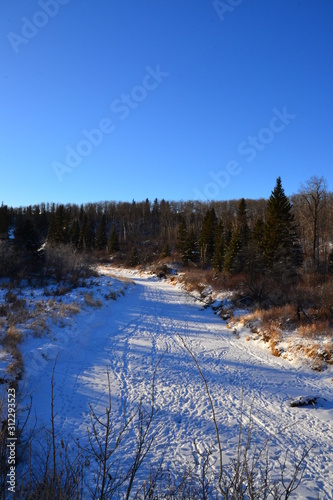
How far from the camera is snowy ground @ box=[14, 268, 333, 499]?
4.60m

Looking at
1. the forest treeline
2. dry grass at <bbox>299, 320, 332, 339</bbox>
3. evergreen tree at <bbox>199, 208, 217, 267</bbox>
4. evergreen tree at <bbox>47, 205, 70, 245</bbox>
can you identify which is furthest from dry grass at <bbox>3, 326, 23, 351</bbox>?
evergreen tree at <bbox>47, 205, 70, 245</bbox>

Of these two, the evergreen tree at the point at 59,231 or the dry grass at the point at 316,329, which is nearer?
the dry grass at the point at 316,329

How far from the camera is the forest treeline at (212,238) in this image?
22047 millimetres

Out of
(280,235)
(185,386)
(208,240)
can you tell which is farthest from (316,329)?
(208,240)

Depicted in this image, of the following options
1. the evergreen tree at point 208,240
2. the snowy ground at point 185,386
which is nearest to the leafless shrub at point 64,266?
the snowy ground at point 185,386

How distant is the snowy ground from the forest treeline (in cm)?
709

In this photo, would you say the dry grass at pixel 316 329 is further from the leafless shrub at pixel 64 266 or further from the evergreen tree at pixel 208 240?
the evergreen tree at pixel 208 240

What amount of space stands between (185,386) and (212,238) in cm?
4007

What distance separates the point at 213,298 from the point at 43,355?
42.0ft

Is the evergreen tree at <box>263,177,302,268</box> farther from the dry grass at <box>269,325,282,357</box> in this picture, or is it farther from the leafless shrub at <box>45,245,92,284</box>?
the leafless shrub at <box>45,245,92,284</box>

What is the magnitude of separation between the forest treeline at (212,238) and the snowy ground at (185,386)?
7.09m

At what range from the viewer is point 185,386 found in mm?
6555

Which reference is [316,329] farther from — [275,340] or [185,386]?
[185,386]

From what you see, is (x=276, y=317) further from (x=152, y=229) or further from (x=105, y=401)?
(x=152, y=229)
